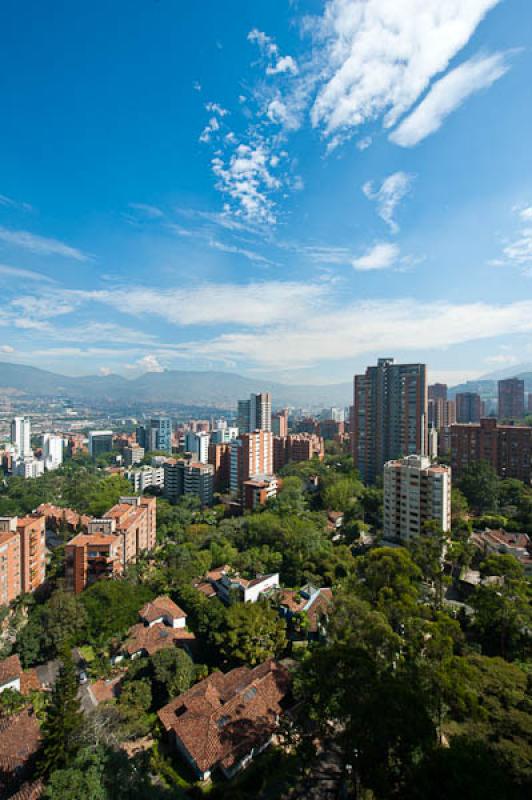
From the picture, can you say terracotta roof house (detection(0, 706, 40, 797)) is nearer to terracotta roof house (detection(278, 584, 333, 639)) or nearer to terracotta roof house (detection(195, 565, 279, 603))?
terracotta roof house (detection(195, 565, 279, 603))

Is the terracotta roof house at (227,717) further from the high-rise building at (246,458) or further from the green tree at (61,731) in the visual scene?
the high-rise building at (246,458)

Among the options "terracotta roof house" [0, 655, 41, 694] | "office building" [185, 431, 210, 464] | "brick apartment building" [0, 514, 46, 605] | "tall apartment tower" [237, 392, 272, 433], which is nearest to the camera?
"terracotta roof house" [0, 655, 41, 694]

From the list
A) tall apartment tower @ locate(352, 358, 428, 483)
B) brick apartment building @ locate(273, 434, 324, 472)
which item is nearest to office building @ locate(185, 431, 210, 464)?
brick apartment building @ locate(273, 434, 324, 472)

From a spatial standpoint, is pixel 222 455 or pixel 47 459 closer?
pixel 222 455

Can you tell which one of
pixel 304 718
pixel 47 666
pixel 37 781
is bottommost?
pixel 47 666

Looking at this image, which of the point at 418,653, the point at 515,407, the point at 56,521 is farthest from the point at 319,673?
the point at 515,407

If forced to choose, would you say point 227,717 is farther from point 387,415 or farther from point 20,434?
point 20,434

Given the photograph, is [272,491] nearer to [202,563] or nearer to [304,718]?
[202,563]
